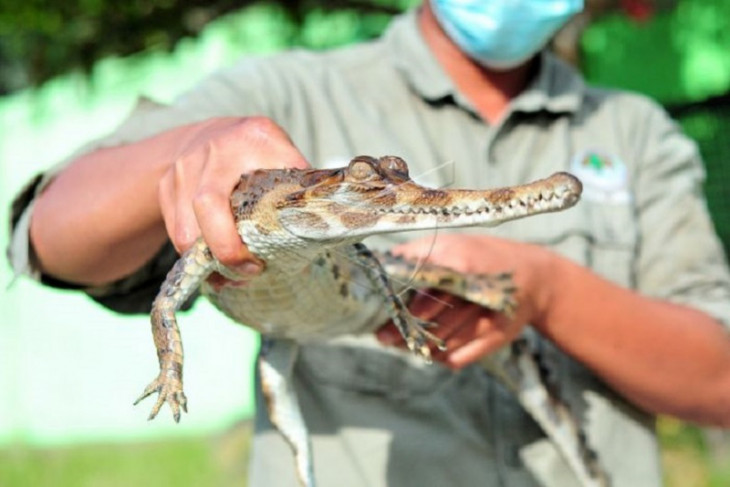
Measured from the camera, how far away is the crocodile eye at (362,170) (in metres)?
1.62

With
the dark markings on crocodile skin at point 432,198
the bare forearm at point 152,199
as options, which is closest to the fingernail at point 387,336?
the bare forearm at point 152,199

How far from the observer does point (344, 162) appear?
2.39 m

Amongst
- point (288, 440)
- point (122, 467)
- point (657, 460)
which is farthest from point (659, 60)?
point (288, 440)

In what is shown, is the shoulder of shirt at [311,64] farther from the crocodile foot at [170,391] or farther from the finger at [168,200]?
the crocodile foot at [170,391]

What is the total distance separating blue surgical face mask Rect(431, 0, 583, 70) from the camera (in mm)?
2625

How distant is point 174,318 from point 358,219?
326mm

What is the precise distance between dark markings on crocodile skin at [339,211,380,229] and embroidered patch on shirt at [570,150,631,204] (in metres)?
1.02

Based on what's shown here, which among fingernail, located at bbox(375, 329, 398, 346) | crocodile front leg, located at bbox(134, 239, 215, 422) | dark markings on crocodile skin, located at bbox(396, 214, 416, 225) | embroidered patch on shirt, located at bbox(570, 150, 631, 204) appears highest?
dark markings on crocodile skin, located at bbox(396, 214, 416, 225)

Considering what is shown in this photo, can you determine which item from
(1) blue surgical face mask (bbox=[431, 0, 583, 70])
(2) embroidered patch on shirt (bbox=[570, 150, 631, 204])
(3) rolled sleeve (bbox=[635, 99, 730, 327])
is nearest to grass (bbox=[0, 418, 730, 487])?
(3) rolled sleeve (bbox=[635, 99, 730, 327])

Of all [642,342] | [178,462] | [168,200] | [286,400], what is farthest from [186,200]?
[178,462]

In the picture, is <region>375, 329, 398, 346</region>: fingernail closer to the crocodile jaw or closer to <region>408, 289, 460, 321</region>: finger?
<region>408, 289, 460, 321</region>: finger

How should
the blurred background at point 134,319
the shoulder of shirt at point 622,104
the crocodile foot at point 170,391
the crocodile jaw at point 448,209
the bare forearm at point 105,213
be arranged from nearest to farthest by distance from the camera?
the crocodile jaw at point 448,209 < the crocodile foot at point 170,391 < the bare forearm at point 105,213 < the shoulder of shirt at point 622,104 < the blurred background at point 134,319

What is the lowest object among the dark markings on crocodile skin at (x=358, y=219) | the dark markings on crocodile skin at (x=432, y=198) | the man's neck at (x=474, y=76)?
the man's neck at (x=474, y=76)

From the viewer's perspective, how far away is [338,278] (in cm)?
212
